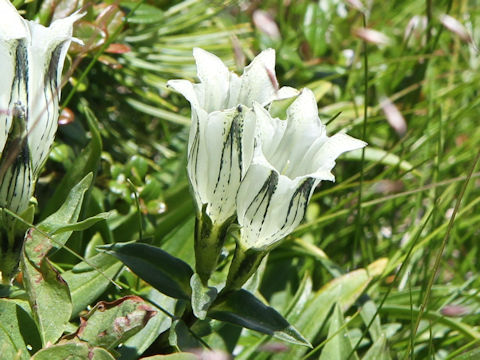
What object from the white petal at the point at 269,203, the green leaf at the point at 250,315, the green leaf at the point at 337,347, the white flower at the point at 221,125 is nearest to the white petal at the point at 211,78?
the white flower at the point at 221,125

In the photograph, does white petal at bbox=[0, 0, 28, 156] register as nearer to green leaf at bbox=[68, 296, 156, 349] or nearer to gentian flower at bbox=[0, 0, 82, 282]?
gentian flower at bbox=[0, 0, 82, 282]

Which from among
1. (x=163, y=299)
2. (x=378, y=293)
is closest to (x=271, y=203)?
(x=163, y=299)

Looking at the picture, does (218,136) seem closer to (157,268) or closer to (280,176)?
(280,176)

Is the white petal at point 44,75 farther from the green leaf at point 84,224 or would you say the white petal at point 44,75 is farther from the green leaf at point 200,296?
the green leaf at point 200,296

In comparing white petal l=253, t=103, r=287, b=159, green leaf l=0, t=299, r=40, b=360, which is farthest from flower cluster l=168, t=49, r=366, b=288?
green leaf l=0, t=299, r=40, b=360

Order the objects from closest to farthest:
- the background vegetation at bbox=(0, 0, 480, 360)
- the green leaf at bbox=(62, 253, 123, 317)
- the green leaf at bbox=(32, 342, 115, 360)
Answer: the green leaf at bbox=(32, 342, 115, 360)
the green leaf at bbox=(62, 253, 123, 317)
the background vegetation at bbox=(0, 0, 480, 360)
